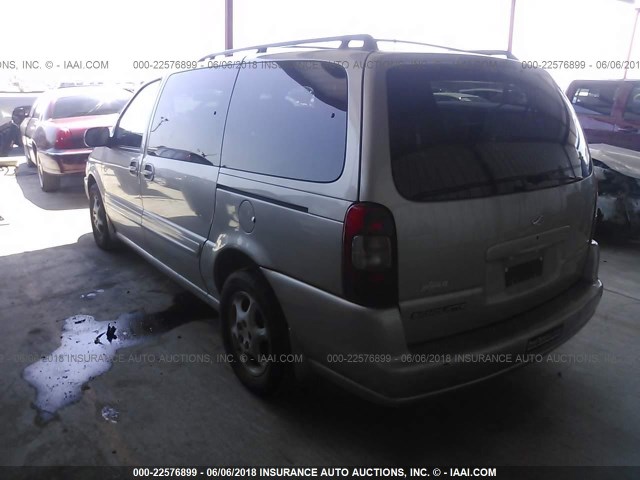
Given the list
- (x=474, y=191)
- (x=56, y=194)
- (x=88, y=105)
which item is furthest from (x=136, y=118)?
(x=56, y=194)

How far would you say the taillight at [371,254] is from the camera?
6.43 feet

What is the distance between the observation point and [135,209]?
4.04 metres

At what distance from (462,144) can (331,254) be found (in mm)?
737

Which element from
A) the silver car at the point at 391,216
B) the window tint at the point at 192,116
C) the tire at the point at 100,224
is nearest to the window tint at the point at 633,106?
the silver car at the point at 391,216

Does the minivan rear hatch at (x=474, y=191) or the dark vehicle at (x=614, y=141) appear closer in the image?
the minivan rear hatch at (x=474, y=191)

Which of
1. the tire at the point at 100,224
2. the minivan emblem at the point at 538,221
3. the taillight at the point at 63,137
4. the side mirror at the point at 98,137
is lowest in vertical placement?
the tire at the point at 100,224

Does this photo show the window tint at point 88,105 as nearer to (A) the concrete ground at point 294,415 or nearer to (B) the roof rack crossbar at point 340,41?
(A) the concrete ground at point 294,415

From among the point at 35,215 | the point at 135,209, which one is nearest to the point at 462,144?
the point at 135,209

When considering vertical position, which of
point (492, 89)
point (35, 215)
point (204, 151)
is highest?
point (492, 89)

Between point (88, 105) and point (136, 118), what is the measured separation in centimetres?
496

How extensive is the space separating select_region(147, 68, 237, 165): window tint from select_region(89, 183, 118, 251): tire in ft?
5.20

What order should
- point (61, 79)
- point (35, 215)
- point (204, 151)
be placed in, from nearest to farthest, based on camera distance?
point (204, 151), point (35, 215), point (61, 79)

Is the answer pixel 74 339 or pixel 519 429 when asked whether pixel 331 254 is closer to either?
pixel 519 429

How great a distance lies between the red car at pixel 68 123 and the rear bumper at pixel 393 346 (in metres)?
6.30
